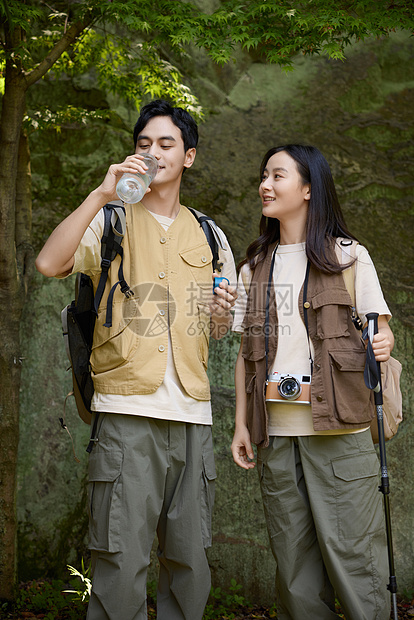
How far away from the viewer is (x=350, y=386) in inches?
105

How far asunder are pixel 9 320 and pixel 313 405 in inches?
88.3

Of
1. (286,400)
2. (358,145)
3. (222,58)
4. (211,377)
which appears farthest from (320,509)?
(358,145)

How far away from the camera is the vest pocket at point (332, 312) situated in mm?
2709

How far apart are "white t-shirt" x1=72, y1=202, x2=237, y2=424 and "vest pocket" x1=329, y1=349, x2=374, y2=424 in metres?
0.63

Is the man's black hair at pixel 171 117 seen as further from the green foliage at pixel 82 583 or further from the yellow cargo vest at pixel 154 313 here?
the green foliage at pixel 82 583

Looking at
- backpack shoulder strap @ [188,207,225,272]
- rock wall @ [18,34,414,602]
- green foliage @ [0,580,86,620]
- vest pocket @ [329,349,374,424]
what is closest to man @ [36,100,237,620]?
backpack shoulder strap @ [188,207,225,272]

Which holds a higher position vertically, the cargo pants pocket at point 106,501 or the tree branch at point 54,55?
the tree branch at point 54,55

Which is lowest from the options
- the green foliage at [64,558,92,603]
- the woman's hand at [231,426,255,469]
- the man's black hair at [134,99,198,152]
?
the green foliage at [64,558,92,603]

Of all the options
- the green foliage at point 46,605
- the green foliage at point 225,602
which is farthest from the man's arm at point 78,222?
the green foliage at point 225,602

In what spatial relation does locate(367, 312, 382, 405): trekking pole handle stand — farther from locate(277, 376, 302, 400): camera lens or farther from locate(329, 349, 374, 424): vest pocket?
locate(277, 376, 302, 400): camera lens

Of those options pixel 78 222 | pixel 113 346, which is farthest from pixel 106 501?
pixel 78 222

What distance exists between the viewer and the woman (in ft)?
8.50

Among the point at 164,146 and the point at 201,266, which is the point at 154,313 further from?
the point at 164,146

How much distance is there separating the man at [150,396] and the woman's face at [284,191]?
44 cm
